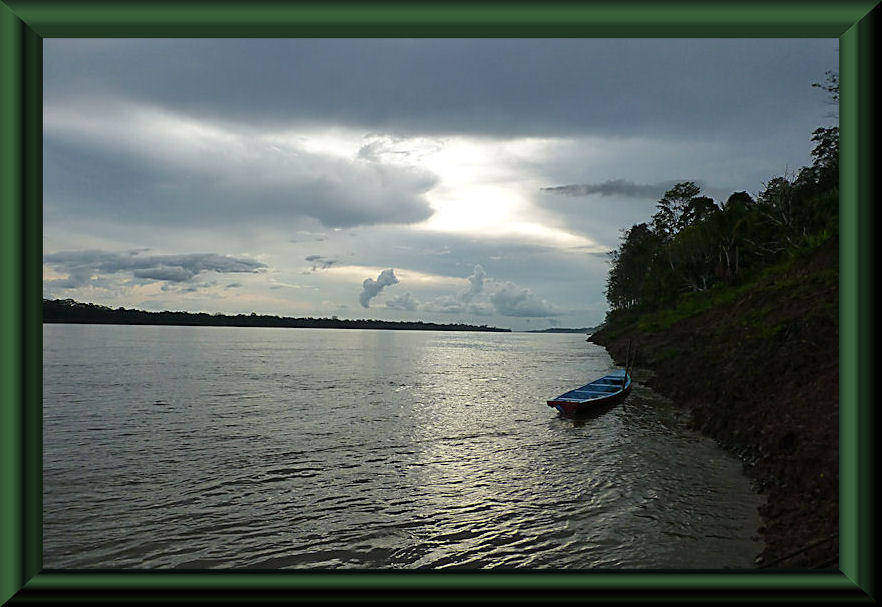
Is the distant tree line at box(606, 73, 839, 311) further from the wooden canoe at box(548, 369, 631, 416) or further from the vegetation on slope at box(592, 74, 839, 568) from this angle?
the wooden canoe at box(548, 369, 631, 416)

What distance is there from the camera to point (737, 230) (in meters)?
55.8

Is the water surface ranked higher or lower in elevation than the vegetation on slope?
lower

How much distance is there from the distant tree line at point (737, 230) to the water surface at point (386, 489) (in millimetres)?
22911

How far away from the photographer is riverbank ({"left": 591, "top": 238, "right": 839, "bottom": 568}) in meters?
9.51

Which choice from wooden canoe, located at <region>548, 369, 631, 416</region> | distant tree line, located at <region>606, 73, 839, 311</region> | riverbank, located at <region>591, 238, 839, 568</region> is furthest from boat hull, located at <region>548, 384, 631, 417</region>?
distant tree line, located at <region>606, 73, 839, 311</region>

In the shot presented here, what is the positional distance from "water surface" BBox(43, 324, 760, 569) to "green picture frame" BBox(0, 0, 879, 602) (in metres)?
6.84

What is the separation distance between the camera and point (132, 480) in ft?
50.6

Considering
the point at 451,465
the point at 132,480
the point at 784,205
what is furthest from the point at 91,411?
the point at 784,205

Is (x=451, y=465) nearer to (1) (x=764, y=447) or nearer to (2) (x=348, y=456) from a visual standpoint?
(2) (x=348, y=456)
